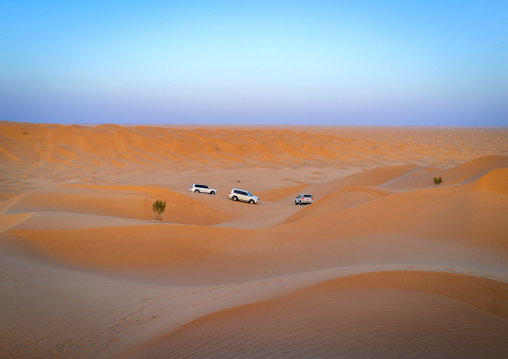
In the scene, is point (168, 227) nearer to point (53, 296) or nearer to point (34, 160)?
point (53, 296)

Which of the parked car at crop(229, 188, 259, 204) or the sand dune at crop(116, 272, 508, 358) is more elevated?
the sand dune at crop(116, 272, 508, 358)

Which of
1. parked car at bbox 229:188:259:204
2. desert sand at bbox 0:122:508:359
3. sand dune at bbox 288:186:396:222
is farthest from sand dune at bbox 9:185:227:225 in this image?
sand dune at bbox 288:186:396:222

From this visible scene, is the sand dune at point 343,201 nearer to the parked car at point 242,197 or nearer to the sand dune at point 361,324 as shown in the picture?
the parked car at point 242,197

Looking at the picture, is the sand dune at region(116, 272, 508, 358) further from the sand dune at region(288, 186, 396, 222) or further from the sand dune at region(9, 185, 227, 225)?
the sand dune at region(9, 185, 227, 225)

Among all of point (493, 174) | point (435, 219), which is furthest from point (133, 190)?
point (493, 174)

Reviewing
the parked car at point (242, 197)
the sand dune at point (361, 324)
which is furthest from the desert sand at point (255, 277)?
the parked car at point (242, 197)

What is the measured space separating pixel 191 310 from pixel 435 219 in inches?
386

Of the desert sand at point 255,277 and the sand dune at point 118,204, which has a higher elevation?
the desert sand at point 255,277

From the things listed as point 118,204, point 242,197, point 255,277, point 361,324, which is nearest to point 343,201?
point 242,197

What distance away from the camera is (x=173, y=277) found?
10.7 meters

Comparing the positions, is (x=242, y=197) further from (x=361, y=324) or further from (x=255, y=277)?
(x=361, y=324)

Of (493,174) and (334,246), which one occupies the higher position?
(493,174)

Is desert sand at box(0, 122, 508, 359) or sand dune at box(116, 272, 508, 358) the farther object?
desert sand at box(0, 122, 508, 359)

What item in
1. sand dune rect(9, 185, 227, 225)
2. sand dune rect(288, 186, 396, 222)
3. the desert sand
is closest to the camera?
the desert sand
